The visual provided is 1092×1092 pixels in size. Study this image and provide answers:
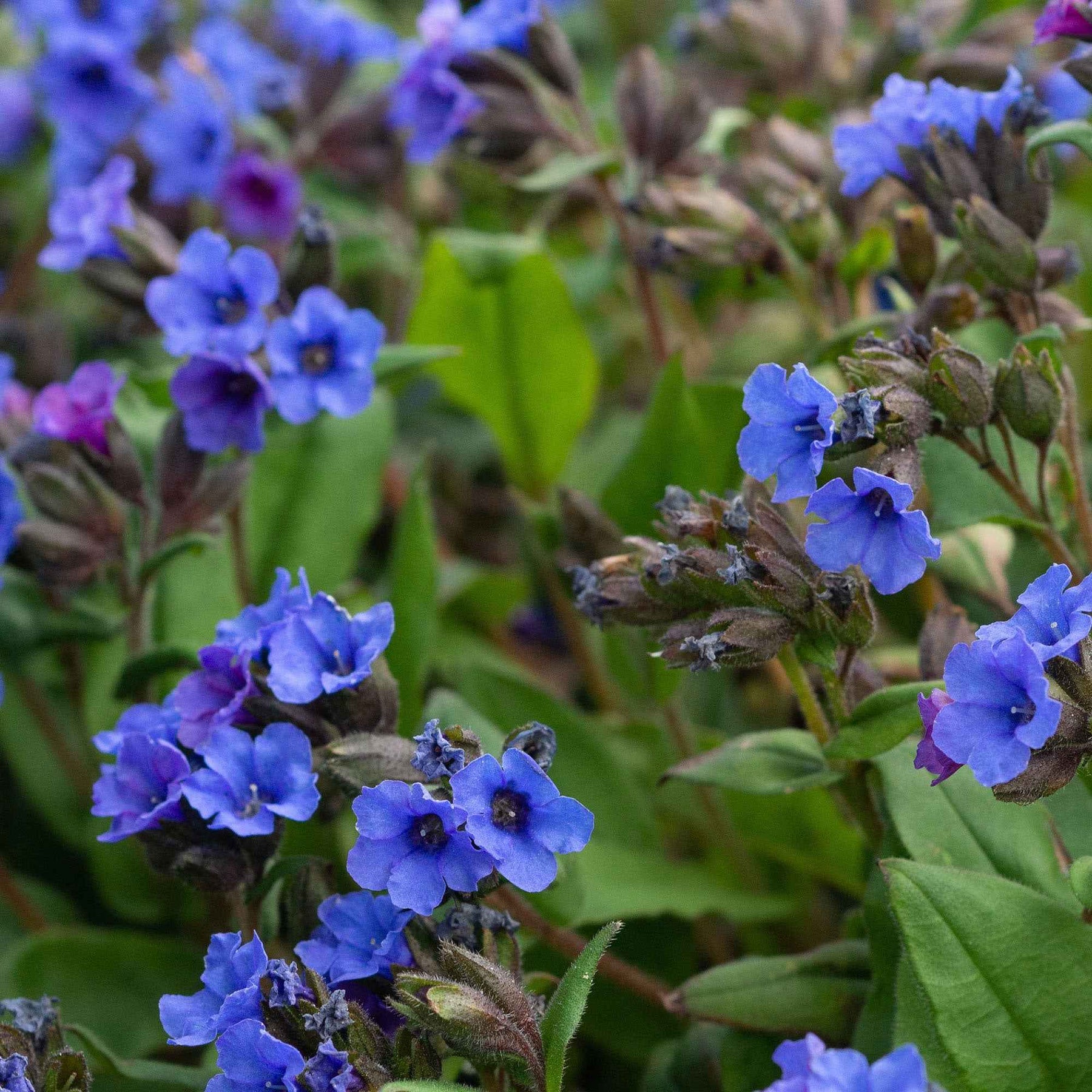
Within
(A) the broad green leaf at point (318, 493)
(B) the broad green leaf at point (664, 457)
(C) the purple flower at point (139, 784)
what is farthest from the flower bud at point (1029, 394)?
(A) the broad green leaf at point (318, 493)

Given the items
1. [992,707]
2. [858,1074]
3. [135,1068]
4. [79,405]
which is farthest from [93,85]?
[858,1074]

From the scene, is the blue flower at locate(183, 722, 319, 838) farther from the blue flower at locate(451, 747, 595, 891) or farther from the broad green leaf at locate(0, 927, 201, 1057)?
the broad green leaf at locate(0, 927, 201, 1057)

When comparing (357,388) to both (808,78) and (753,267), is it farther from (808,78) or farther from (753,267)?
(808,78)

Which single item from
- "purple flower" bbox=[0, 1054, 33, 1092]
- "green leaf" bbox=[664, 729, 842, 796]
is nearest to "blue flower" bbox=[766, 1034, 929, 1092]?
"green leaf" bbox=[664, 729, 842, 796]

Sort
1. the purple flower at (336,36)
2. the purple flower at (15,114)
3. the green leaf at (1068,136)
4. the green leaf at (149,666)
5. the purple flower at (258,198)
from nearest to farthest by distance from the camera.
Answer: the green leaf at (1068,136), the green leaf at (149,666), the purple flower at (258,198), the purple flower at (336,36), the purple flower at (15,114)

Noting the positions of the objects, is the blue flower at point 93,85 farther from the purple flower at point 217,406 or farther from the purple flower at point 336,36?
the purple flower at point 217,406

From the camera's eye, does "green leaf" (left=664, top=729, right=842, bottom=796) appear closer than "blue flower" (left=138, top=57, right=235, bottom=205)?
Yes
